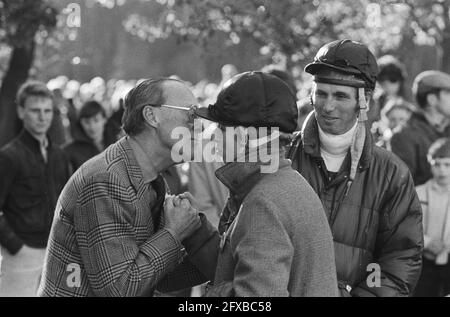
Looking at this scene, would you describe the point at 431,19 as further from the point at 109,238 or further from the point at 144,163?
the point at 109,238

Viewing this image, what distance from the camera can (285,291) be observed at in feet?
11.3

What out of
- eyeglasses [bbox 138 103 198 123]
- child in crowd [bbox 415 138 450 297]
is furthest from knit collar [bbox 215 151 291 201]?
child in crowd [bbox 415 138 450 297]

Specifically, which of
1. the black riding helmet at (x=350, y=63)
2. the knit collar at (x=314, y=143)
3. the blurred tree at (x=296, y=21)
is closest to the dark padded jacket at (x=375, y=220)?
the knit collar at (x=314, y=143)

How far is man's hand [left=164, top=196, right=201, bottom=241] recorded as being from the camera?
13.4 feet

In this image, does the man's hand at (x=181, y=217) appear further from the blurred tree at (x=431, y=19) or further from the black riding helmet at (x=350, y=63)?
the blurred tree at (x=431, y=19)

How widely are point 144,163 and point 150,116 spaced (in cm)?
22

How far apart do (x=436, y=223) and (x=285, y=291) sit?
14.0 feet

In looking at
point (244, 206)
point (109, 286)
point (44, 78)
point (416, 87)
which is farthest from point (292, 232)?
point (44, 78)

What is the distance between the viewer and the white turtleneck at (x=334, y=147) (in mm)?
4547

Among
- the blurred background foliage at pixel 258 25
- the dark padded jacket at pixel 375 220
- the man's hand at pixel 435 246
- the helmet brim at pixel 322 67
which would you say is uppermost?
the blurred background foliage at pixel 258 25

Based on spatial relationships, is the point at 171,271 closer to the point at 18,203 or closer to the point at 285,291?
the point at 285,291

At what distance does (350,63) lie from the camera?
4.45 meters

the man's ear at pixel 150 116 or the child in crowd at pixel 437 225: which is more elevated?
the man's ear at pixel 150 116
